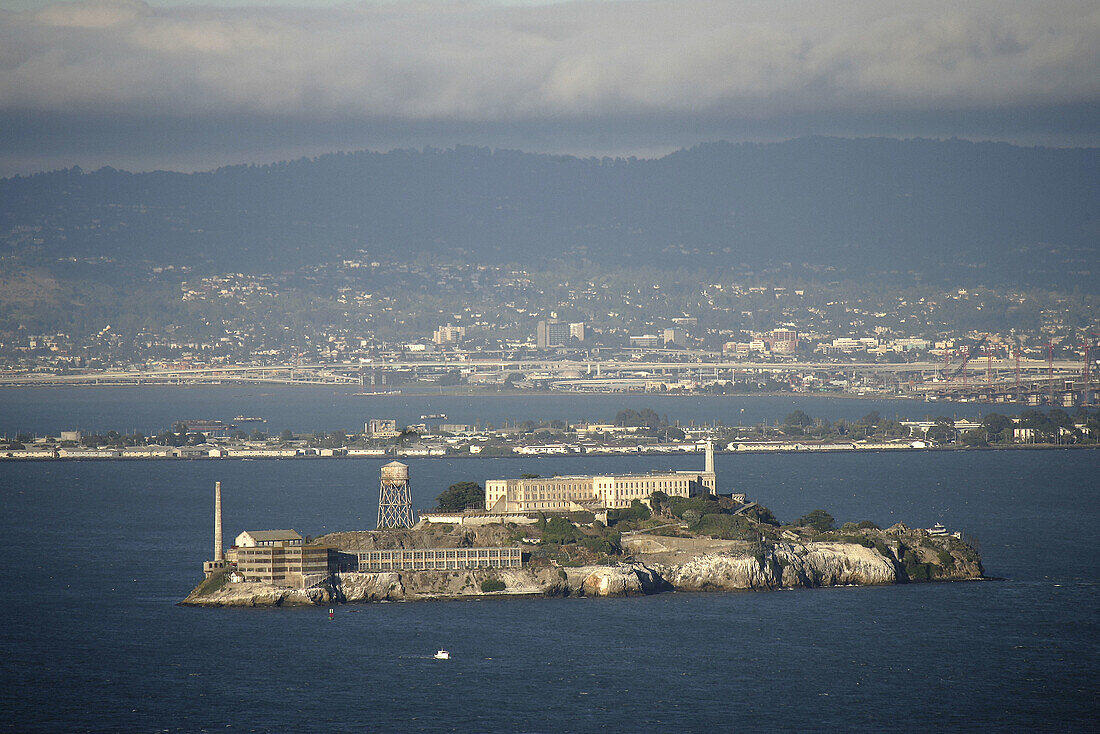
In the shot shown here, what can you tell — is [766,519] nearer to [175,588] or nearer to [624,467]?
[175,588]

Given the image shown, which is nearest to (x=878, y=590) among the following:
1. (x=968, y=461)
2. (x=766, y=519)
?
(x=766, y=519)

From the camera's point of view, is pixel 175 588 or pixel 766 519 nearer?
pixel 175 588

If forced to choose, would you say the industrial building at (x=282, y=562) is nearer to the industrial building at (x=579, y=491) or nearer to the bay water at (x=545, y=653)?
the bay water at (x=545, y=653)

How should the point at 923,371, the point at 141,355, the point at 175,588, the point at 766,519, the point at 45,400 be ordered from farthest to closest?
the point at 141,355
the point at 923,371
the point at 45,400
the point at 766,519
the point at 175,588

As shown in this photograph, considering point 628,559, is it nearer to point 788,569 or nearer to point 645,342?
point 788,569

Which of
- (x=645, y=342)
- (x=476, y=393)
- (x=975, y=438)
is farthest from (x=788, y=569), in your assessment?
(x=645, y=342)

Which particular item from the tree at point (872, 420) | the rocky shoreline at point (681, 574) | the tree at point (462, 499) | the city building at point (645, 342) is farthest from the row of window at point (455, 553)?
the city building at point (645, 342)

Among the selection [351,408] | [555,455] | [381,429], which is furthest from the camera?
[351,408]
